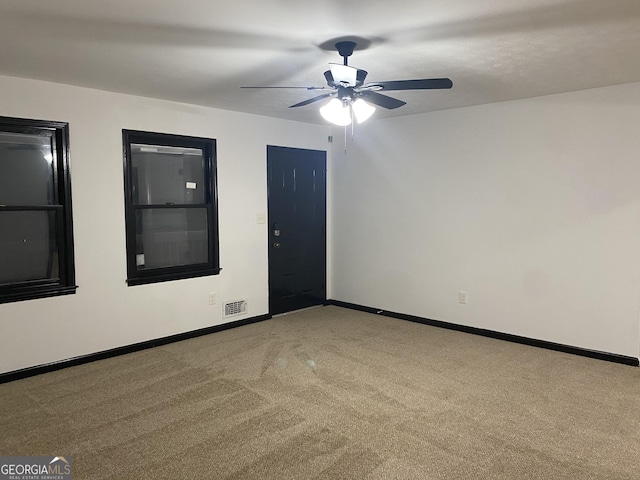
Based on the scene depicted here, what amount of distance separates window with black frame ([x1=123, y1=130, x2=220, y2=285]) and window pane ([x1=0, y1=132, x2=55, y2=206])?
2.03ft

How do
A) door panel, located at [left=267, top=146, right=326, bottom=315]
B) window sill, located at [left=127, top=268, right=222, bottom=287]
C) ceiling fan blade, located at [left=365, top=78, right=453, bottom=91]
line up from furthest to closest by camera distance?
door panel, located at [left=267, top=146, right=326, bottom=315], window sill, located at [left=127, top=268, right=222, bottom=287], ceiling fan blade, located at [left=365, top=78, right=453, bottom=91]

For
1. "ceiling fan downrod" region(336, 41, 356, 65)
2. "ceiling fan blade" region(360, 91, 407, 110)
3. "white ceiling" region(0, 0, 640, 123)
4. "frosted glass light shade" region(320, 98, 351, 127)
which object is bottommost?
"frosted glass light shade" region(320, 98, 351, 127)

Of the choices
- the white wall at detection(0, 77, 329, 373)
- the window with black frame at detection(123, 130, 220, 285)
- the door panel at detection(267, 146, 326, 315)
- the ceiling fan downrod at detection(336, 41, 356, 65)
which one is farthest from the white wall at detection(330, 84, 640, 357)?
the ceiling fan downrod at detection(336, 41, 356, 65)

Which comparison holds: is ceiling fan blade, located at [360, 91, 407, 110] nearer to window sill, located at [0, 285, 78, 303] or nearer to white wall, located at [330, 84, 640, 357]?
white wall, located at [330, 84, 640, 357]

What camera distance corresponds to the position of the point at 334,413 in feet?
10.1

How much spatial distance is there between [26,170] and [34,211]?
33cm

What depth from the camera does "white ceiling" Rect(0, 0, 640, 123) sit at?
232cm

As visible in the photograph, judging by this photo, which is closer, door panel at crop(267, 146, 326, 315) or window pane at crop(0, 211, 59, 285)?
window pane at crop(0, 211, 59, 285)

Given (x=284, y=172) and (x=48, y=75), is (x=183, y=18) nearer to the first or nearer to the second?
(x=48, y=75)

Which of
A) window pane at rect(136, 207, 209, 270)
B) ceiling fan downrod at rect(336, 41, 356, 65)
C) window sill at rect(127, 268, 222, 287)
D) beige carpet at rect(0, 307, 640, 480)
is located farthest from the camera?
window pane at rect(136, 207, 209, 270)

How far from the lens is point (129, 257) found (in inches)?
168

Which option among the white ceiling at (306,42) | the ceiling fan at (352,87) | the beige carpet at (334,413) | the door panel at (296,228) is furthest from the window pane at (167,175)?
the ceiling fan at (352,87)

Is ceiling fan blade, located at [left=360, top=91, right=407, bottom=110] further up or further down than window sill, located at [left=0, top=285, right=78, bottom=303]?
further up

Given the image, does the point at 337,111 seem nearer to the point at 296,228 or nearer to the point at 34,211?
the point at 34,211
